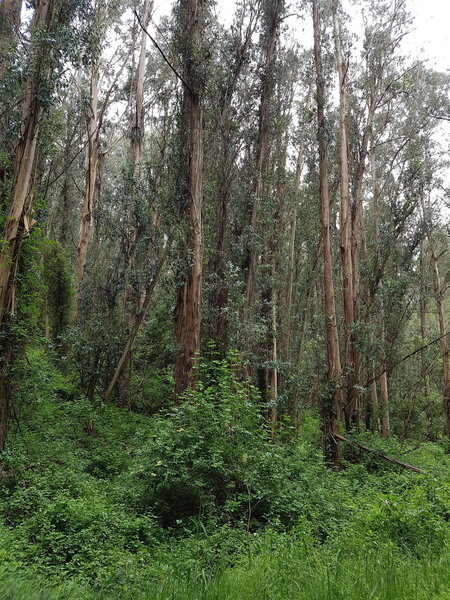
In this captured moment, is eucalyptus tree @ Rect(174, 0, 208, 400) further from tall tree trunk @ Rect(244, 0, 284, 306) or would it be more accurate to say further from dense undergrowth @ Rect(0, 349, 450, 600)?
tall tree trunk @ Rect(244, 0, 284, 306)

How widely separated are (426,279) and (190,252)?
17.0 meters

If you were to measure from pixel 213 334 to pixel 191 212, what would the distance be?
380 centimetres

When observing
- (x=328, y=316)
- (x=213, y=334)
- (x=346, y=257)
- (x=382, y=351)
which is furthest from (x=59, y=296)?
(x=382, y=351)

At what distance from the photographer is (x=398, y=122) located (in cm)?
2048

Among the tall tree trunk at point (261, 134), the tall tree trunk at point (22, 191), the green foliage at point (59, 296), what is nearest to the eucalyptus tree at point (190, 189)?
the tall tree trunk at point (261, 134)

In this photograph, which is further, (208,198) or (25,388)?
(208,198)

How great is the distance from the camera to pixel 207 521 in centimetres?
581

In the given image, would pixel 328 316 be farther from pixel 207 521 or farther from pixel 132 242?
pixel 207 521

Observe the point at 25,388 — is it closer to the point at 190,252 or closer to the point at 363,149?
the point at 190,252

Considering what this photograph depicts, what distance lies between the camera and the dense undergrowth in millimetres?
3213

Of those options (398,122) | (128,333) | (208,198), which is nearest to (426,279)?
(398,122)

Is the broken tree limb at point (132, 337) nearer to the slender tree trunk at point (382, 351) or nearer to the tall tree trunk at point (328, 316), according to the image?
the tall tree trunk at point (328, 316)

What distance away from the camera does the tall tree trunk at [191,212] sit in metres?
9.97

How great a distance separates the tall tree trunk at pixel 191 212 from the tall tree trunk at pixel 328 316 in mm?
3551
